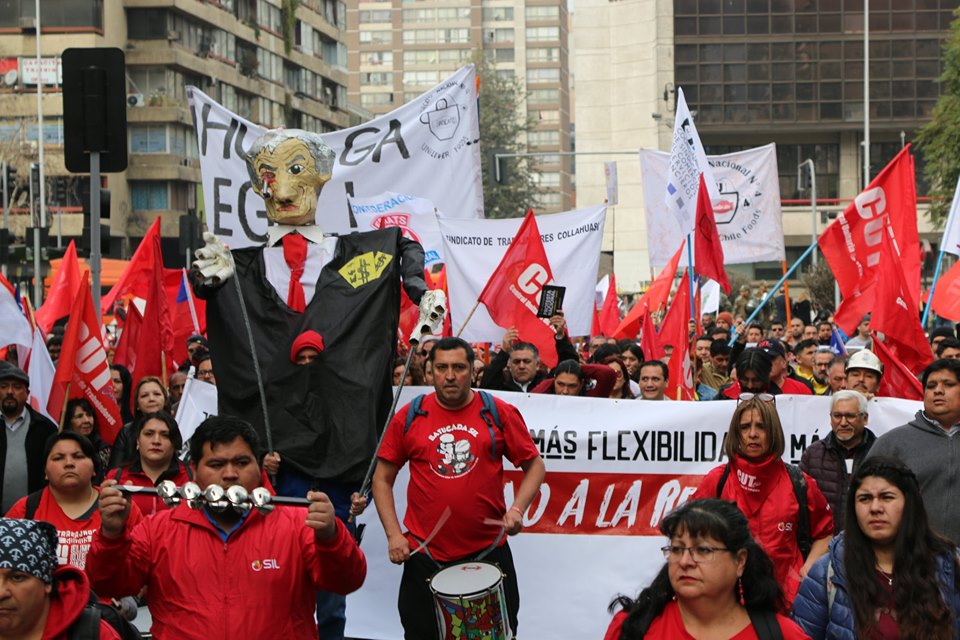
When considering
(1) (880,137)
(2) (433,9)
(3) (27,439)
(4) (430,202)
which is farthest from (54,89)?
(2) (433,9)

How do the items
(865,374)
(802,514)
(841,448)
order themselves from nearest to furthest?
(802,514) < (841,448) < (865,374)

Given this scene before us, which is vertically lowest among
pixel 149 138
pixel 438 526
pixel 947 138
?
pixel 438 526

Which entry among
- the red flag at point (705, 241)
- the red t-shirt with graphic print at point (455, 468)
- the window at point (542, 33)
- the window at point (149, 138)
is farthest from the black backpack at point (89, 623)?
the window at point (542, 33)

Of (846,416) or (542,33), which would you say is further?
(542,33)

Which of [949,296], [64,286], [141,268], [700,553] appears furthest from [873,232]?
[700,553]

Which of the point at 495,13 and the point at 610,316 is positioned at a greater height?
the point at 495,13

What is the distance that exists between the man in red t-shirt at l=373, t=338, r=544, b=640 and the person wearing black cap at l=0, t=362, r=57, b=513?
2.14 m

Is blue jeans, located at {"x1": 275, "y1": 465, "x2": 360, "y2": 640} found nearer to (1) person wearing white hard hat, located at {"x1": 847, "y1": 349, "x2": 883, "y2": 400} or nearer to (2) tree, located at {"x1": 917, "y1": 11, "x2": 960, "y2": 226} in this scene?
(1) person wearing white hard hat, located at {"x1": 847, "y1": 349, "x2": 883, "y2": 400}

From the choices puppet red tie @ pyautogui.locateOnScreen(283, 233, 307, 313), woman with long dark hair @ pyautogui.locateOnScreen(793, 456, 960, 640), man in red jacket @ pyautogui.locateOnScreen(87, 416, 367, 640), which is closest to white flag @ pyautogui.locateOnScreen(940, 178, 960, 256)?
puppet red tie @ pyautogui.locateOnScreen(283, 233, 307, 313)

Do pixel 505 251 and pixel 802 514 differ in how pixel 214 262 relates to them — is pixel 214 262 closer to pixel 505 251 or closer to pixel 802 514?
pixel 802 514

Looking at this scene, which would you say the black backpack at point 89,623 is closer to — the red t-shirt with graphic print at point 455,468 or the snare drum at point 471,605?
the snare drum at point 471,605

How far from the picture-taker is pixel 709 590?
4008 millimetres

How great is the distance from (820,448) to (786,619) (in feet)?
10.8

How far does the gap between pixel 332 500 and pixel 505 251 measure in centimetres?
573
